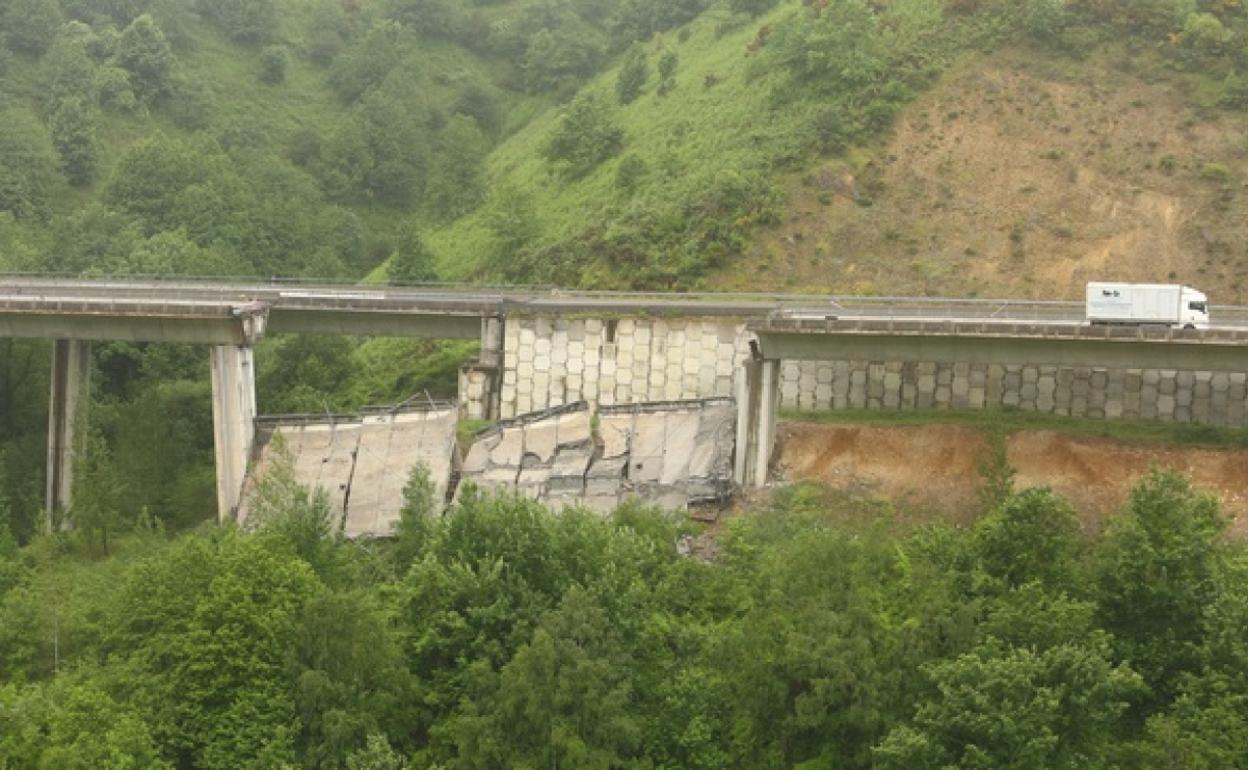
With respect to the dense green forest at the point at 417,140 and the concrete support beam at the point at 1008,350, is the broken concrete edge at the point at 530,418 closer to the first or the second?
the concrete support beam at the point at 1008,350

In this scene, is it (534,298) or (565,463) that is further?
(534,298)

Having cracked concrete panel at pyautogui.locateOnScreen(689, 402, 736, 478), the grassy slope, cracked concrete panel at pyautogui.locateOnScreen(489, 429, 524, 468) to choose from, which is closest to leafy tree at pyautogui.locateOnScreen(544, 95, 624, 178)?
the grassy slope

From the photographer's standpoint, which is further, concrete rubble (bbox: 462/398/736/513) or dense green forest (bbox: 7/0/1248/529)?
dense green forest (bbox: 7/0/1248/529)

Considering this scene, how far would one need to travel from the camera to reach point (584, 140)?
93.9 metres

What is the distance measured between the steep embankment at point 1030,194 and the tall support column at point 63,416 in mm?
27384

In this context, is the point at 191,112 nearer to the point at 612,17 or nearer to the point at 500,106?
the point at 500,106

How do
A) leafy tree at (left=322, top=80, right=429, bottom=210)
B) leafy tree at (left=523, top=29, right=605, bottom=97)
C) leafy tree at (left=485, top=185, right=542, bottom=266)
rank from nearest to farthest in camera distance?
leafy tree at (left=485, top=185, right=542, bottom=266), leafy tree at (left=322, top=80, right=429, bottom=210), leafy tree at (left=523, top=29, right=605, bottom=97)

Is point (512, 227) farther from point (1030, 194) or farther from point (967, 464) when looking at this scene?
point (967, 464)

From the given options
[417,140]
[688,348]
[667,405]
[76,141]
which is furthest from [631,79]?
[667,405]

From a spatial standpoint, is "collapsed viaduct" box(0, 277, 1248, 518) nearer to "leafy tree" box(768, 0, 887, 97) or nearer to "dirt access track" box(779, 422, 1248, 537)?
"dirt access track" box(779, 422, 1248, 537)

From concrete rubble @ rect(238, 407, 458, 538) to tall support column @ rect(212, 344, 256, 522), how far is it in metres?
0.59

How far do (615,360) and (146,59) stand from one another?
→ 56744 mm

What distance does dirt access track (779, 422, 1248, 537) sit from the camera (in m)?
56.8

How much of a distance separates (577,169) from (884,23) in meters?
18.1
